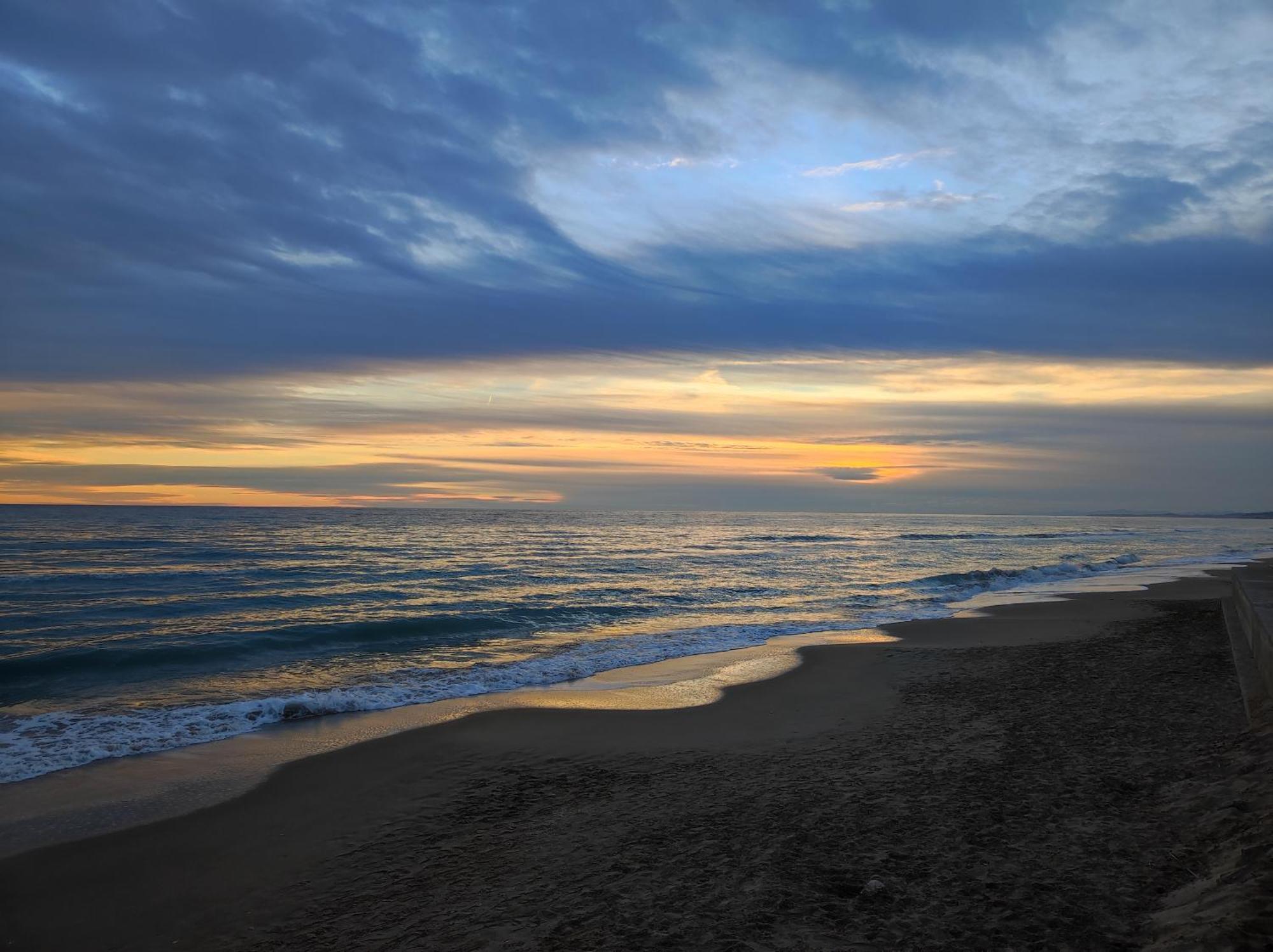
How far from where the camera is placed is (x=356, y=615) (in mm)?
21188

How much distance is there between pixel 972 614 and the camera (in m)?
22.3

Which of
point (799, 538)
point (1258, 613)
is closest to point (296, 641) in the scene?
point (1258, 613)

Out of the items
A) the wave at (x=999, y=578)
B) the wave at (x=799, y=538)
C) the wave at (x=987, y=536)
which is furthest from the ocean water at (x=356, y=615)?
the wave at (x=987, y=536)

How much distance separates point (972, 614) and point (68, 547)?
154ft

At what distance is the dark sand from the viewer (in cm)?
454

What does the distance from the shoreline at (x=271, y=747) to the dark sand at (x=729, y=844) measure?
0.44 m

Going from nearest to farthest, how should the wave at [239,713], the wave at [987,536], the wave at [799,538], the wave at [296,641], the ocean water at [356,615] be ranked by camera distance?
the wave at [239,713] < the ocean water at [356,615] < the wave at [296,641] < the wave at [799,538] < the wave at [987,536]

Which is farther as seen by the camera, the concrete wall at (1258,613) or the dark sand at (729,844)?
the concrete wall at (1258,613)

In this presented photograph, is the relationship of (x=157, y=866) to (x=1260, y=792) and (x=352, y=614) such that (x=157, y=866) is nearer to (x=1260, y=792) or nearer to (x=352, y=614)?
(x=1260, y=792)

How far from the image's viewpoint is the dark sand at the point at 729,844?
454cm

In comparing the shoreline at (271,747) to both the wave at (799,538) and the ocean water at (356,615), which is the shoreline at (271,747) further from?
the wave at (799,538)

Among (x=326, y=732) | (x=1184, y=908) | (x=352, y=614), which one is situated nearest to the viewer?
(x=1184, y=908)

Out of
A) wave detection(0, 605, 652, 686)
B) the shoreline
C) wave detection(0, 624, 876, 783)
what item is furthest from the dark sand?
wave detection(0, 605, 652, 686)

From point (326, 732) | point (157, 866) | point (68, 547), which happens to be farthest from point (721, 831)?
point (68, 547)
